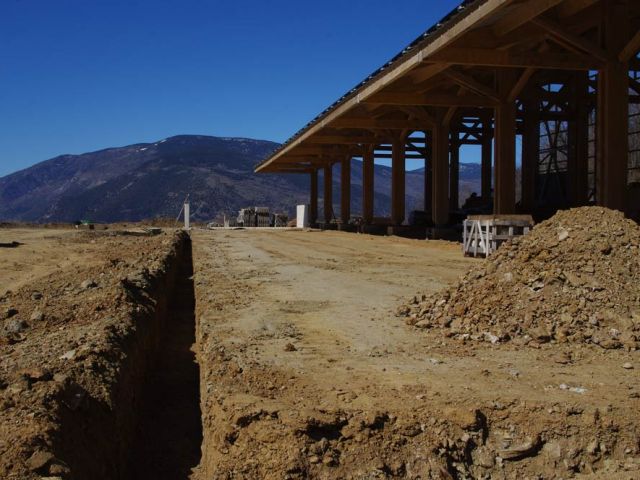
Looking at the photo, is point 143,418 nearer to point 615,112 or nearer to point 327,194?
point 615,112

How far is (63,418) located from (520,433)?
2872 millimetres

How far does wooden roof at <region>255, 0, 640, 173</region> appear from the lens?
15.1 m

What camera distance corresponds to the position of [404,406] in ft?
15.0

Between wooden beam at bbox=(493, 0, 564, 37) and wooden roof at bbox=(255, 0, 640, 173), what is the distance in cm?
2

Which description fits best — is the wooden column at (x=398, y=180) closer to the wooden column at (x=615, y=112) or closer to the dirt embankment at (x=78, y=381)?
the wooden column at (x=615, y=112)

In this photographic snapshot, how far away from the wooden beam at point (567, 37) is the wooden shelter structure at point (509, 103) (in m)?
0.03

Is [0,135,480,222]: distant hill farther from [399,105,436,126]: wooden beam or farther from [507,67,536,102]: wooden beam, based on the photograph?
[507,67,536,102]: wooden beam

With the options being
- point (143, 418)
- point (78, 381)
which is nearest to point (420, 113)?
point (143, 418)

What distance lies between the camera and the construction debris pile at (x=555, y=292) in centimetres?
644

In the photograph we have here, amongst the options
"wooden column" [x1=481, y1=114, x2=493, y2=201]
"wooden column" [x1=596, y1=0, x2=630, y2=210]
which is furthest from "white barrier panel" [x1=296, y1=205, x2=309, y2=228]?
"wooden column" [x1=596, y1=0, x2=630, y2=210]

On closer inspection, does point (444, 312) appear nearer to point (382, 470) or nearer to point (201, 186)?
point (382, 470)

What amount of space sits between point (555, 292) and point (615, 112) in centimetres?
1091

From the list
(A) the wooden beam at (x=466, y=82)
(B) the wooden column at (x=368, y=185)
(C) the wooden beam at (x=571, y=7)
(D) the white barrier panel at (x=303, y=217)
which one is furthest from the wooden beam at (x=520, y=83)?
(D) the white barrier panel at (x=303, y=217)

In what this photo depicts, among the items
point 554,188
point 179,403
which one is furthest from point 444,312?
point 554,188
